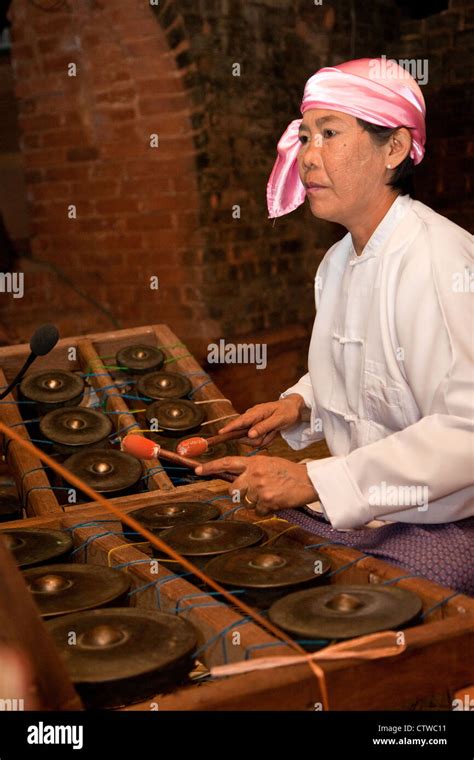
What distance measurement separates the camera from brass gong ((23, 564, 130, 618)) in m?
2.22

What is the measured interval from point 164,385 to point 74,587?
178 cm

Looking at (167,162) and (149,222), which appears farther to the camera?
(149,222)

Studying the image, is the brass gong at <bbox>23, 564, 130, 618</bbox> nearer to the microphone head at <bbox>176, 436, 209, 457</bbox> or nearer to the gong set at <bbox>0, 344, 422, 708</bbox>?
the gong set at <bbox>0, 344, 422, 708</bbox>

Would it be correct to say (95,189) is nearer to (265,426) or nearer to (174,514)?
(265,426)

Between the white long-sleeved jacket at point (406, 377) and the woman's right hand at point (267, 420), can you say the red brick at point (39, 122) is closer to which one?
the woman's right hand at point (267, 420)

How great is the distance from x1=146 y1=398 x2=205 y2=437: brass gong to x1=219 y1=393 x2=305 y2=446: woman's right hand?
0.45 metres

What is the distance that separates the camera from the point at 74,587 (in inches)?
91.5

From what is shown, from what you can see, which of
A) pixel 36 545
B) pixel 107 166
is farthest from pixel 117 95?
pixel 36 545

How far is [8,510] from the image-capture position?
3402mm

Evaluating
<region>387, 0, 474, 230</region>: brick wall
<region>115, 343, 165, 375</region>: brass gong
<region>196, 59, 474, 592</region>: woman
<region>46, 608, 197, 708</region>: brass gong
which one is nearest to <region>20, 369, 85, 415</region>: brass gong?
Result: <region>115, 343, 165, 375</region>: brass gong

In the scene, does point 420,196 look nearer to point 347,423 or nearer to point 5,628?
point 347,423

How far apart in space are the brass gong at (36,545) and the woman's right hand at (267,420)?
725mm

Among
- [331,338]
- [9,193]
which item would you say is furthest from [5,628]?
[9,193]
